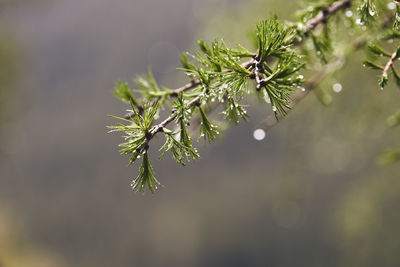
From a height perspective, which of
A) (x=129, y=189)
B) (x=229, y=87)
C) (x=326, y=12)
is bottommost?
(x=229, y=87)

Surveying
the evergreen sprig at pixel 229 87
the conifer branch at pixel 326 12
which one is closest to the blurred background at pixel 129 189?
the conifer branch at pixel 326 12

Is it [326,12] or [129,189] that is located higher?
[129,189]

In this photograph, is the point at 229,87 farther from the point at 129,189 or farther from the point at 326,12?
the point at 129,189

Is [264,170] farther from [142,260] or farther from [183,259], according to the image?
[142,260]

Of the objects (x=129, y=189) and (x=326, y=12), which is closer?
(x=326, y=12)

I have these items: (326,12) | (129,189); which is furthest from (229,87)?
(129,189)

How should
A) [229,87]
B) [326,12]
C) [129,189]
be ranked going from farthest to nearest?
[129,189] < [326,12] < [229,87]

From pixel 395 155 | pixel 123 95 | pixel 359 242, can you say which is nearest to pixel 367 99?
pixel 395 155

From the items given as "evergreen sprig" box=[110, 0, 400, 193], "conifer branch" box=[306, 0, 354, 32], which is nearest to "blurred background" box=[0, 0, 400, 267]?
"conifer branch" box=[306, 0, 354, 32]

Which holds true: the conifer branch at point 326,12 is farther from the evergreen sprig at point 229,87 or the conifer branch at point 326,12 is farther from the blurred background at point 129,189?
the blurred background at point 129,189

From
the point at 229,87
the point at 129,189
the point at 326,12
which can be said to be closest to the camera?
the point at 229,87

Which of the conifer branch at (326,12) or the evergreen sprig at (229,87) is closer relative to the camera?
the evergreen sprig at (229,87)
